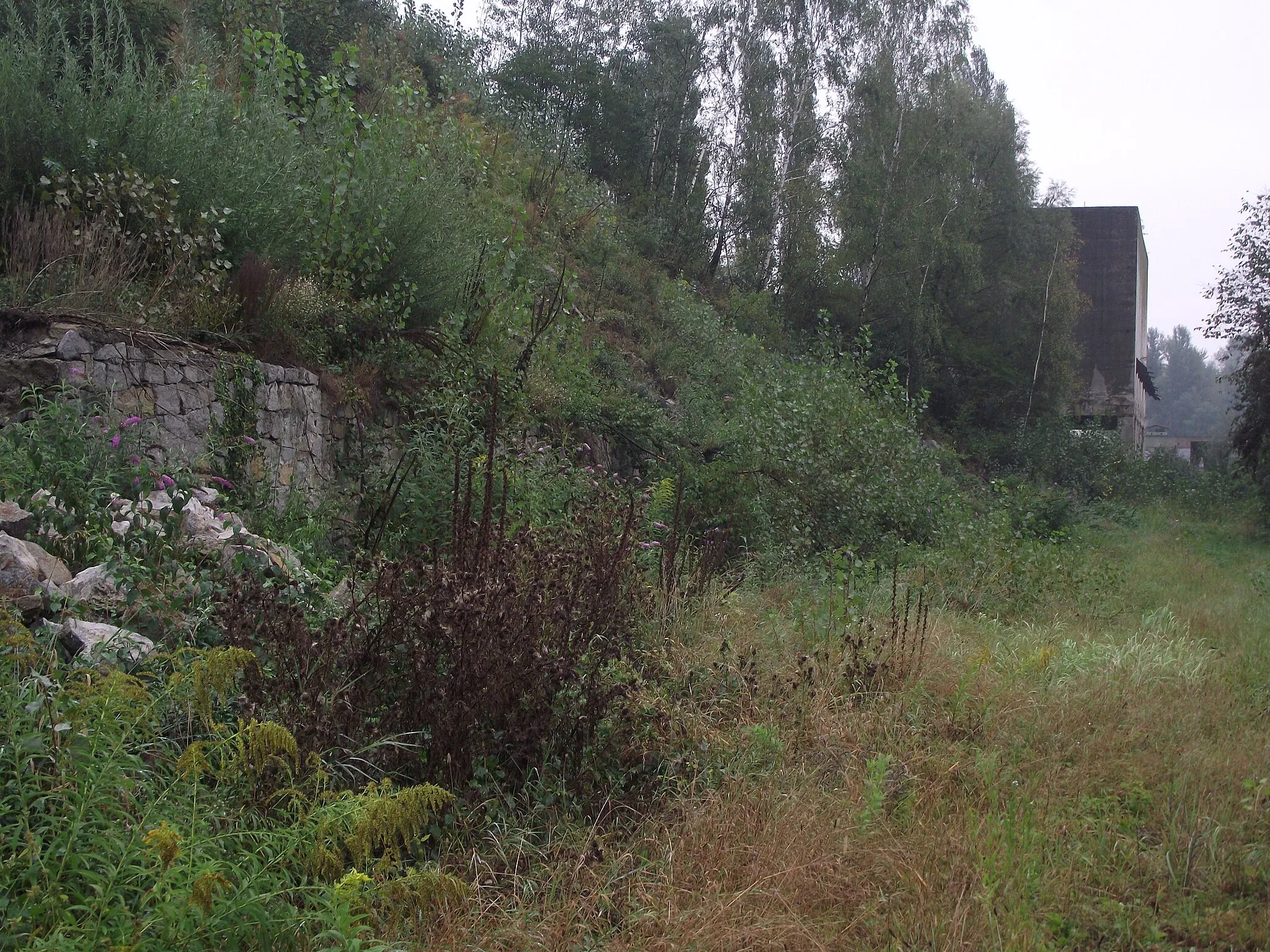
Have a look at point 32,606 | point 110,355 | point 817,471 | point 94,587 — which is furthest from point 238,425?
point 817,471

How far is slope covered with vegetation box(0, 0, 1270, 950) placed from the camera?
282 centimetres

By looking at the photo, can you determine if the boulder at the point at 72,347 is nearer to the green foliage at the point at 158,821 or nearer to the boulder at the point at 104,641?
the boulder at the point at 104,641

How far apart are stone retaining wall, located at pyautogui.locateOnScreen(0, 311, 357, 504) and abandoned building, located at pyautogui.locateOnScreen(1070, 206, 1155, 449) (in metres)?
30.5

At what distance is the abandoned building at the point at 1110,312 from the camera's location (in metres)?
32.7

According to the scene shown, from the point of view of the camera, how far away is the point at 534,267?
39.0 feet

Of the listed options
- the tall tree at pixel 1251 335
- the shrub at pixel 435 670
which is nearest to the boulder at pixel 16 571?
the shrub at pixel 435 670

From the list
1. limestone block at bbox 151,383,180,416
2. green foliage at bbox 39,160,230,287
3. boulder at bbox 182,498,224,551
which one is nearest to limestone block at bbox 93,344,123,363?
limestone block at bbox 151,383,180,416

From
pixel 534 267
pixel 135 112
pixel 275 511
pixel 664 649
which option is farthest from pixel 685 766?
pixel 534 267

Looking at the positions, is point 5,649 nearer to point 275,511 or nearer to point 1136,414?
point 275,511

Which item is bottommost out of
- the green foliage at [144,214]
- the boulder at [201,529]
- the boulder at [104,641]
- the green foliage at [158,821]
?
the green foliage at [158,821]

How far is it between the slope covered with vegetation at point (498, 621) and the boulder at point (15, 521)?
6 cm

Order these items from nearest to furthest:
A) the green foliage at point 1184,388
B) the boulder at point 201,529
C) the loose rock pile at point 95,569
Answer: the loose rock pile at point 95,569 → the boulder at point 201,529 → the green foliage at point 1184,388

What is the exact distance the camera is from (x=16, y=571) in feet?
11.4

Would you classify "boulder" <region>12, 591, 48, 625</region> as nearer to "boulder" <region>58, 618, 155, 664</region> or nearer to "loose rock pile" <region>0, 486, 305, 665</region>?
"loose rock pile" <region>0, 486, 305, 665</region>
